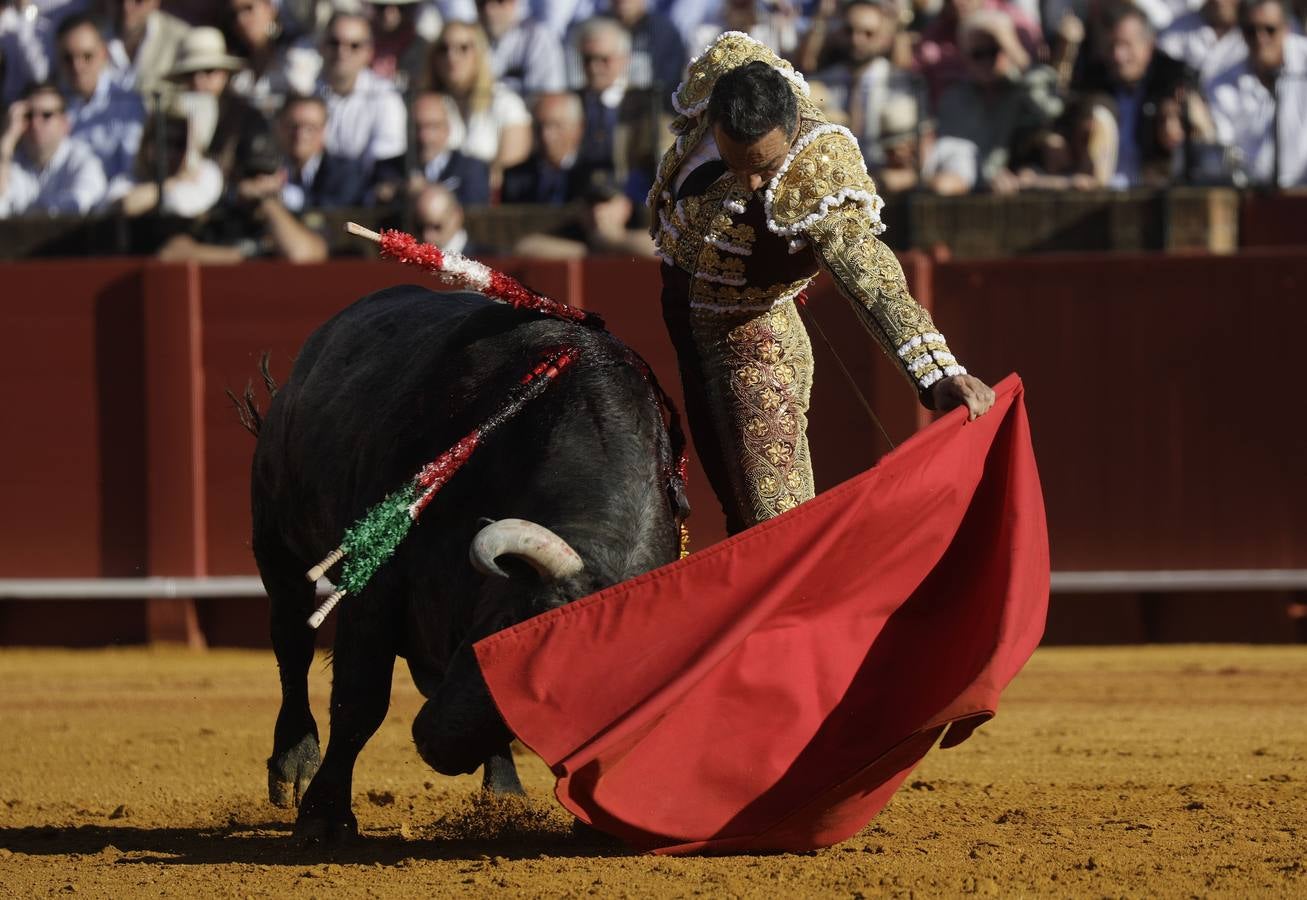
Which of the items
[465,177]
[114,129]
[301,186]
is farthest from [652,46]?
[114,129]

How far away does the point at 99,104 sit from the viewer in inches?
332

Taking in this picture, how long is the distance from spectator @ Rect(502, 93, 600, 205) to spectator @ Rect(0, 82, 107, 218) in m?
1.78

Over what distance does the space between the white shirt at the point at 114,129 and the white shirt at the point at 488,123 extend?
1.39 metres

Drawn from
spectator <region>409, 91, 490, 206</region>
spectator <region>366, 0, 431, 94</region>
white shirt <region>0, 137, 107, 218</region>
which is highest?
spectator <region>366, 0, 431, 94</region>

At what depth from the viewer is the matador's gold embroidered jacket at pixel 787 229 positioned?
3.49 m

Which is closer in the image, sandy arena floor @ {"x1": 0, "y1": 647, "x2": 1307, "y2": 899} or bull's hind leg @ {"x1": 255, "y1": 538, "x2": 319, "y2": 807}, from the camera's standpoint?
sandy arena floor @ {"x1": 0, "y1": 647, "x2": 1307, "y2": 899}

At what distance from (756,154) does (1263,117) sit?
4814mm

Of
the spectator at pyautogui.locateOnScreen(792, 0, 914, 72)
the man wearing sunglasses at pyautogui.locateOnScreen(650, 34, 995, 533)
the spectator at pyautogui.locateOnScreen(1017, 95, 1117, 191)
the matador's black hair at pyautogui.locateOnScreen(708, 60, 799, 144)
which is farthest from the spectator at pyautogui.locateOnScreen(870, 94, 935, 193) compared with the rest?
the matador's black hair at pyautogui.locateOnScreen(708, 60, 799, 144)

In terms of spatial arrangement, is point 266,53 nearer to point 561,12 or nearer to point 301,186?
point 301,186

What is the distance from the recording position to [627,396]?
3777 millimetres

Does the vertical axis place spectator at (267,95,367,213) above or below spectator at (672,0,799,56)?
below

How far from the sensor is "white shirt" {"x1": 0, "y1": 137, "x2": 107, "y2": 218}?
8.30 m

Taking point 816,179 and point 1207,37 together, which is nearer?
point 816,179

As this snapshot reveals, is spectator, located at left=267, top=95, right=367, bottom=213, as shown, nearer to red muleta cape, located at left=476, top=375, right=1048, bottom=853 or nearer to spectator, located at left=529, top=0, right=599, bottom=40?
spectator, located at left=529, top=0, right=599, bottom=40
